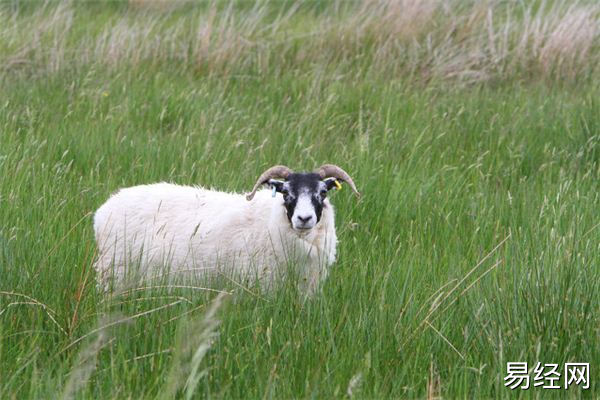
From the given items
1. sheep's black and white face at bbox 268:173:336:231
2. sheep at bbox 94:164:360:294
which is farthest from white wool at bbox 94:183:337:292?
sheep's black and white face at bbox 268:173:336:231

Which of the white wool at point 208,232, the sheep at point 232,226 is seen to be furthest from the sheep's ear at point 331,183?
the white wool at point 208,232

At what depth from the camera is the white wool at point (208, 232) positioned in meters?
5.17

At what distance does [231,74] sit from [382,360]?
6.11 m

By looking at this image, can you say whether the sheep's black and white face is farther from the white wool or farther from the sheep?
the white wool

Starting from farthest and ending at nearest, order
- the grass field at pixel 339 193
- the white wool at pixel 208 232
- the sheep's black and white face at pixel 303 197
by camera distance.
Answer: the white wool at pixel 208 232 → the sheep's black and white face at pixel 303 197 → the grass field at pixel 339 193

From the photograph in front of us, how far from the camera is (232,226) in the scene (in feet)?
17.8

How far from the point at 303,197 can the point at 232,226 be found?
627 millimetres

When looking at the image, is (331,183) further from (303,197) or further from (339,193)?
(339,193)

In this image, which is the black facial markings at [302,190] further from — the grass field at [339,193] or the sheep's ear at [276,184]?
the grass field at [339,193]

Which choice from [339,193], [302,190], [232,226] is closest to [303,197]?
[302,190]

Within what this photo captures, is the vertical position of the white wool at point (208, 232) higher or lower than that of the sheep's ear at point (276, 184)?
lower

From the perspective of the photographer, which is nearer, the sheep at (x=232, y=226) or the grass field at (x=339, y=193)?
the grass field at (x=339, y=193)

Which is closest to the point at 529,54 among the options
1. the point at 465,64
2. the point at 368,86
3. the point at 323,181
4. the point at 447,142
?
the point at 465,64

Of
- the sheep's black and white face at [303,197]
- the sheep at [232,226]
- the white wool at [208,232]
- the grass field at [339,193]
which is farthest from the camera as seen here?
the white wool at [208,232]
